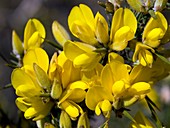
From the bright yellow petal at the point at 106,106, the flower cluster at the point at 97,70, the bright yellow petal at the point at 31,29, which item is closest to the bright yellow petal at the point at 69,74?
the flower cluster at the point at 97,70

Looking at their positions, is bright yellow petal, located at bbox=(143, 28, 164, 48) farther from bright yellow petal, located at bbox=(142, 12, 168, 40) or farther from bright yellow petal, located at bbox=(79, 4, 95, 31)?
bright yellow petal, located at bbox=(79, 4, 95, 31)

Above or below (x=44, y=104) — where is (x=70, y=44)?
above

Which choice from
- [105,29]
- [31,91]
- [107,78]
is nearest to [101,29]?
[105,29]

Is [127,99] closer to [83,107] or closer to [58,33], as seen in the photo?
[83,107]

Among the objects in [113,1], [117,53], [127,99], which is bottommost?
[127,99]

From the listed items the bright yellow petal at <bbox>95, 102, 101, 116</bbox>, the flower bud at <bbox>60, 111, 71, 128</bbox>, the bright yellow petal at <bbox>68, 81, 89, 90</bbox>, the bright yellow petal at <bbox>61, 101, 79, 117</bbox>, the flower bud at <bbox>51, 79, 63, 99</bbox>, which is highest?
the flower bud at <bbox>51, 79, 63, 99</bbox>

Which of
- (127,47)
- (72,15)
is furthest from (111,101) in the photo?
(72,15)

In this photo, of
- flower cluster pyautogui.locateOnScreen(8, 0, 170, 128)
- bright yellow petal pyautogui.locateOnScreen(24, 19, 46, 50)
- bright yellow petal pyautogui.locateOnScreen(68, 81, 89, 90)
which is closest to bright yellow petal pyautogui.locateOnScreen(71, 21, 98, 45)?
flower cluster pyautogui.locateOnScreen(8, 0, 170, 128)
